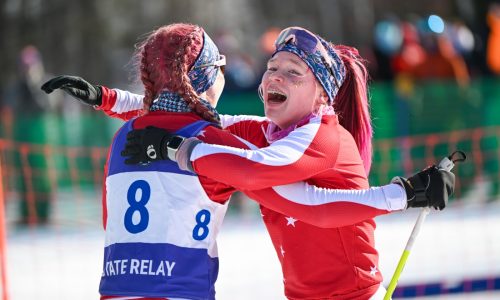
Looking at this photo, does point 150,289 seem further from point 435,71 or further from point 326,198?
point 435,71

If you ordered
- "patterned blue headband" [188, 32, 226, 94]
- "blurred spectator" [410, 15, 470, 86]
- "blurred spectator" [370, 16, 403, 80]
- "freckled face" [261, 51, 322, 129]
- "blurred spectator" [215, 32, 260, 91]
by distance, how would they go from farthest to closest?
"blurred spectator" [215, 32, 260, 91]
"blurred spectator" [370, 16, 403, 80]
"blurred spectator" [410, 15, 470, 86]
"freckled face" [261, 51, 322, 129]
"patterned blue headband" [188, 32, 226, 94]

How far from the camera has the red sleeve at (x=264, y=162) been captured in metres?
3.21

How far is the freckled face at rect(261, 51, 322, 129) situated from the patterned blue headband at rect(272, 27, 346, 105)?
0.02 meters

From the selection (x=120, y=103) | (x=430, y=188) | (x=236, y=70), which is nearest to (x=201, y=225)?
(x=430, y=188)

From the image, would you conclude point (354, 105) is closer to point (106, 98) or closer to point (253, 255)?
point (106, 98)

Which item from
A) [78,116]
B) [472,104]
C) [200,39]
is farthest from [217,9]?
[200,39]

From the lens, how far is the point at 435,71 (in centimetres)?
1186

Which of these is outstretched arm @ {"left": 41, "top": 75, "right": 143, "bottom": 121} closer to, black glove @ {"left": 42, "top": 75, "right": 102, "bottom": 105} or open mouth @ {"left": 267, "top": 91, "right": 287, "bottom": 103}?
black glove @ {"left": 42, "top": 75, "right": 102, "bottom": 105}

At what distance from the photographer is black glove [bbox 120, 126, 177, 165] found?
326cm

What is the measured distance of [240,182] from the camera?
3.23m

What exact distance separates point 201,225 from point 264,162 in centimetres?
32

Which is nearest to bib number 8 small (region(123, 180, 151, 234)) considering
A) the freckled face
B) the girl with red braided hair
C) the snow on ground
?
the girl with red braided hair

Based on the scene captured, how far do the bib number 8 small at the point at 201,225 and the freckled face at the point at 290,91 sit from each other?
51 cm

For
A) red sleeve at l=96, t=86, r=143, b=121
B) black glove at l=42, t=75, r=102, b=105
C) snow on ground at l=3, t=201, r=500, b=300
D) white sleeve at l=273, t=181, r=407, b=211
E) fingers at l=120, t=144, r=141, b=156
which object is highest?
black glove at l=42, t=75, r=102, b=105
